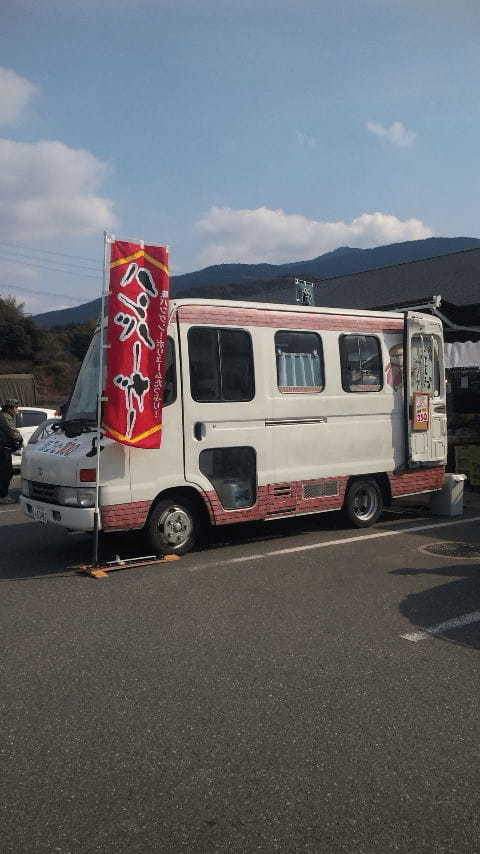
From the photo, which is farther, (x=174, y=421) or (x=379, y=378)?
(x=379, y=378)

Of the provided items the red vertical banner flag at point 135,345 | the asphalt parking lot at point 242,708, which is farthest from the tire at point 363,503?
the red vertical banner flag at point 135,345

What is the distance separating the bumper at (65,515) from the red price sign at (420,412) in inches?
187

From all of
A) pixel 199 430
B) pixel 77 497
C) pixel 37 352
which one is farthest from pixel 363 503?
pixel 37 352

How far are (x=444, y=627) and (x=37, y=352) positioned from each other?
48.4 metres

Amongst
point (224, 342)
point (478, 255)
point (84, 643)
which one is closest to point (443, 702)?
point (84, 643)

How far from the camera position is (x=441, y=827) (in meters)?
2.95

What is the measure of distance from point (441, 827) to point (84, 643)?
290 centimetres

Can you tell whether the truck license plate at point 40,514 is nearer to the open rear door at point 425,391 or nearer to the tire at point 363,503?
the tire at point 363,503

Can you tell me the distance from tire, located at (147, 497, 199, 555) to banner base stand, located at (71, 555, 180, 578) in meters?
0.11

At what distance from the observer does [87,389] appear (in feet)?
26.2

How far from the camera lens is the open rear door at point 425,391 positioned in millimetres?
9820

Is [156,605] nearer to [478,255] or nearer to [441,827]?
[441,827]

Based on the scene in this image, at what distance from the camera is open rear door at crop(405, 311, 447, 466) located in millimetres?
9820

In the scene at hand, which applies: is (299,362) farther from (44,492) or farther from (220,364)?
(44,492)
